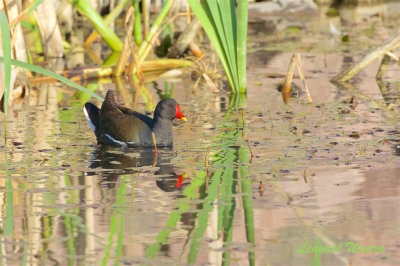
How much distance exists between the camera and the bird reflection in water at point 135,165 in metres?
8.38

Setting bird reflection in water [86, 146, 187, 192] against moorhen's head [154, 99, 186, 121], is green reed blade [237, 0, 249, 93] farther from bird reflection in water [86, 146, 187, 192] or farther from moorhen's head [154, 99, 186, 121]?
bird reflection in water [86, 146, 187, 192]

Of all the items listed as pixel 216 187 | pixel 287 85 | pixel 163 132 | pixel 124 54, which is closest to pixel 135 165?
pixel 163 132

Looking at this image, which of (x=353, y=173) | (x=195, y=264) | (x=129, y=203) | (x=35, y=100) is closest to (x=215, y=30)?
(x=35, y=100)

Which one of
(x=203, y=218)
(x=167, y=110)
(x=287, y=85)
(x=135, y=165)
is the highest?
(x=287, y=85)

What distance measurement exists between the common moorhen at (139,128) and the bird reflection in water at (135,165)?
80 millimetres

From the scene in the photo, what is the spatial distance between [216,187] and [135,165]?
1.23 metres

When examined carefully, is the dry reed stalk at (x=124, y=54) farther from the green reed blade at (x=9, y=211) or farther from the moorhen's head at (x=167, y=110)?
the green reed blade at (x=9, y=211)

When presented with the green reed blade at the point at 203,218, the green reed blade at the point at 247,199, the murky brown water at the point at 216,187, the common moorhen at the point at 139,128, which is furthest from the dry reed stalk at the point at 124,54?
the green reed blade at the point at 203,218

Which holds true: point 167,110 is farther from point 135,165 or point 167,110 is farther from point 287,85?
point 287,85

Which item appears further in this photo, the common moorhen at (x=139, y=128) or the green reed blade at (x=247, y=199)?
the common moorhen at (x=139, y=128)

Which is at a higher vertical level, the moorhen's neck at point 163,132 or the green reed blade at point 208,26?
the green reed blade at point 208,26

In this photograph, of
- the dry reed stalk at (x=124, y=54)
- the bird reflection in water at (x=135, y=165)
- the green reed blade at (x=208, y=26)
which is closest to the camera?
the bird reflection in water at (x=135, y=165)

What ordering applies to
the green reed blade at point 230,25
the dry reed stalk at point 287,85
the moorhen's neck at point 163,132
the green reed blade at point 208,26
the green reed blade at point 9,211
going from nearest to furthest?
the green reed blade at point 9,211 → the moorhen's neck at point 163,132 → the green reed blade at point 208,26 → the green reed blade at point 230,25 → the dry reed stalk at point 287,85

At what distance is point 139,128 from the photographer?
991 cm
